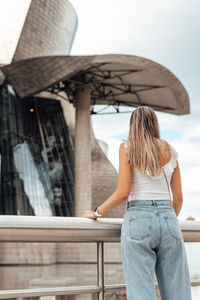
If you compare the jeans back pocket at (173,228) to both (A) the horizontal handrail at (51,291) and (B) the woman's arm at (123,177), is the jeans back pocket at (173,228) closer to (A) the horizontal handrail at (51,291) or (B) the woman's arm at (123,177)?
(B) the woman's arm at (123,177)

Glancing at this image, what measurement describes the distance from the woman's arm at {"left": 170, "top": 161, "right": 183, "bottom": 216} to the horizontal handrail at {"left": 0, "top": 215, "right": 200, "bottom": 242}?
448 mm

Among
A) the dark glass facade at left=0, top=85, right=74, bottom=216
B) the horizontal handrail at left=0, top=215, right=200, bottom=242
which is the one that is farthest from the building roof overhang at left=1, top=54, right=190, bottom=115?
the horizontal handrail at left=0, top=215, right=200, bottom=242

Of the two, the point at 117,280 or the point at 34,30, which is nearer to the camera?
the point at 117,280

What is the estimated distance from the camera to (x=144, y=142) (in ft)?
8.31

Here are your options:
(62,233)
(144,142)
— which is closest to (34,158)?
(144,142)

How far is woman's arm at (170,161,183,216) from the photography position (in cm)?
272

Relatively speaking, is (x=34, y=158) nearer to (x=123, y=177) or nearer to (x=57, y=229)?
(x=123, y=177)

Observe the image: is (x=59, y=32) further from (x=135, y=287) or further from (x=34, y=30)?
(x=135, y=287)

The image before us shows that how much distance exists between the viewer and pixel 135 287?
89.0 inches

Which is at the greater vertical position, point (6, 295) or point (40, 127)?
point (40, 127)

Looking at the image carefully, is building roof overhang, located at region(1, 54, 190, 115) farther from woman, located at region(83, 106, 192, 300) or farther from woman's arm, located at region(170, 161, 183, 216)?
woman, located at region(83, 106, 192, 300)

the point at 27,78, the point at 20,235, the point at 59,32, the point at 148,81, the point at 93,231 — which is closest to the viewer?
the point at 20,235

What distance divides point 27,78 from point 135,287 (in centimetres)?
2138

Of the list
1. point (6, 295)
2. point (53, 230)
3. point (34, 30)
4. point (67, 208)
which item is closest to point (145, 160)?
point (53, 230)
